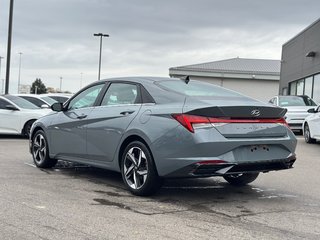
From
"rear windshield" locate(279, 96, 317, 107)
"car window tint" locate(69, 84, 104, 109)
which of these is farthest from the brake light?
"rear windshield" locate(279, 96, 317, 107)

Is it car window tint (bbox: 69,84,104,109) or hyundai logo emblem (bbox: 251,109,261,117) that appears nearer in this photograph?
hyundai logo emblem (bbox: 251,109,261,117)

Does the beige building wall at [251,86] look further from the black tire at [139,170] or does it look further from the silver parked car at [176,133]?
the black tire at [139,170]

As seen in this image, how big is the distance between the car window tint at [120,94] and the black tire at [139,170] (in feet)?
2.41

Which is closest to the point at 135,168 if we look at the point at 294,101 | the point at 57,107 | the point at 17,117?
the point at 57,107

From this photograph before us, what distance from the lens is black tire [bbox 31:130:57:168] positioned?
26.7 feet

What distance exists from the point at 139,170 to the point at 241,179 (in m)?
1.79

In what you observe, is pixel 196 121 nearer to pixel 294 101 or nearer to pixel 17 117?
pixel 17 117

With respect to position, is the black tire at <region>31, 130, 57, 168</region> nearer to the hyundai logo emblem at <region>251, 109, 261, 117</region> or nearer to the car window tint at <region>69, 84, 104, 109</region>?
the car window tint at <region>69, 84, 104, 109</region>

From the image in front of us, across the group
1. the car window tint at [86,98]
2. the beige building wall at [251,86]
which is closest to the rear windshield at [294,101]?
the car window tint at [86,98]

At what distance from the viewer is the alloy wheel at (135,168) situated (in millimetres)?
5988

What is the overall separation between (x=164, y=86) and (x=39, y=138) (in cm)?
302

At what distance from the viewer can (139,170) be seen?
19.9 feet

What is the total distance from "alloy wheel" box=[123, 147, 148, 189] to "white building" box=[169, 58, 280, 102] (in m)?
34.0

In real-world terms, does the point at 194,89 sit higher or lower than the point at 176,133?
higher
